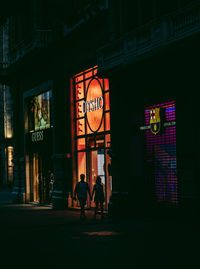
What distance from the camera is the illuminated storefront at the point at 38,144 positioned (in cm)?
2706

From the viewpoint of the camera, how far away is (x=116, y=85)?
Answer: 20047mm

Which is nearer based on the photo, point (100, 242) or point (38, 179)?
point (100, 242)

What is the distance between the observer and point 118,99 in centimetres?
2000

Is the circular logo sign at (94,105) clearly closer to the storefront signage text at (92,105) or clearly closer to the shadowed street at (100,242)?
the storefront signage text at (92,105)

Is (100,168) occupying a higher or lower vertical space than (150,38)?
lower

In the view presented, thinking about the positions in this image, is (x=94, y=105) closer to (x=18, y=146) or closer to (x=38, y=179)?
(x=38, y=179)

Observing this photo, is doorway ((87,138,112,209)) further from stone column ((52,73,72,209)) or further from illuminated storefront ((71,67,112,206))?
stone column ((52,73,72,209))

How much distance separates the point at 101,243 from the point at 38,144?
54.5 feet

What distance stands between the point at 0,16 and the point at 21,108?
2114cm

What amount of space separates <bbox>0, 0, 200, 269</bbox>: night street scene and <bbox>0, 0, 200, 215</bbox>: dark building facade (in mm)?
41

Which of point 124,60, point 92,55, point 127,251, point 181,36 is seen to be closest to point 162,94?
point 124,60

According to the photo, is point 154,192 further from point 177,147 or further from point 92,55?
point 92,55

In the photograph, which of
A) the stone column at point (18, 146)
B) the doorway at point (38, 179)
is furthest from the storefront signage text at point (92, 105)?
the stone column at point (18, 146)

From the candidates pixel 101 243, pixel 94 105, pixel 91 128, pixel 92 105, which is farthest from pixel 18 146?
pixel 101 243
